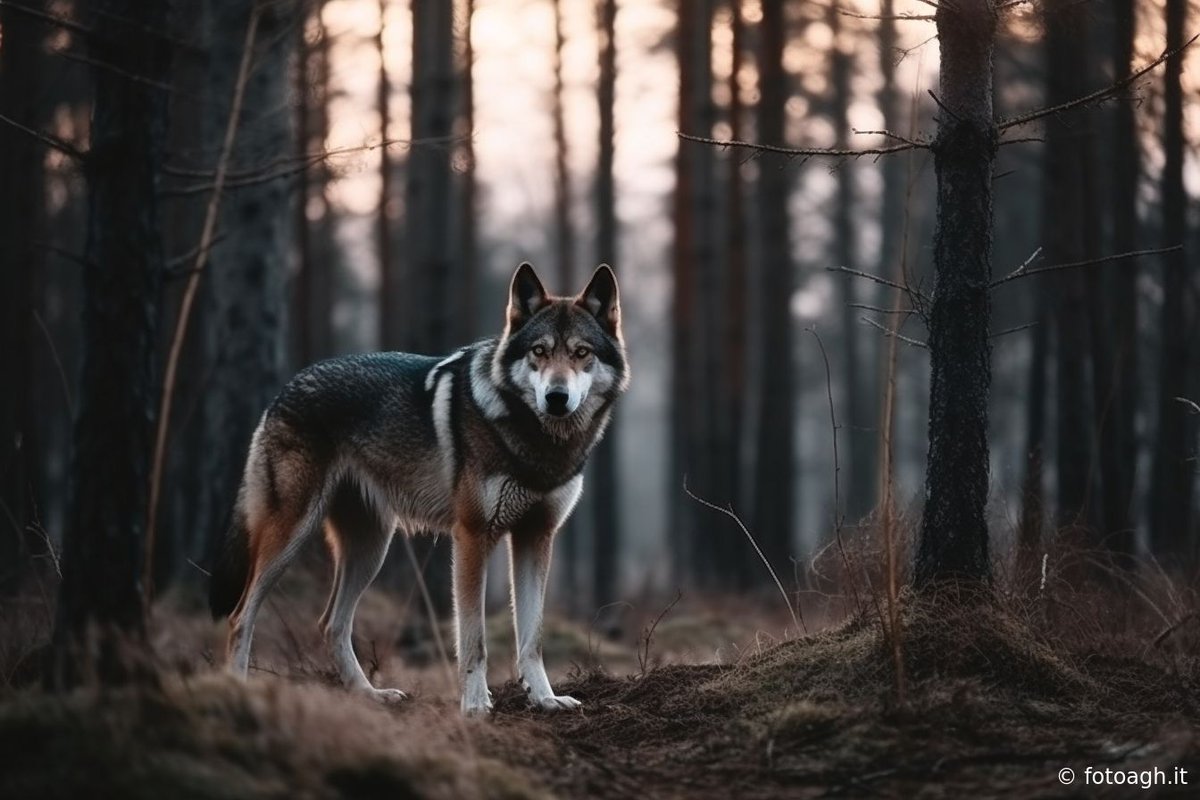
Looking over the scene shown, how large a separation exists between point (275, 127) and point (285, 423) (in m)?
4.86

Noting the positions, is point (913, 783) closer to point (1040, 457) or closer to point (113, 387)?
point (113, 387)

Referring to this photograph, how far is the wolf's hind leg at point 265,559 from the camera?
22.7ft

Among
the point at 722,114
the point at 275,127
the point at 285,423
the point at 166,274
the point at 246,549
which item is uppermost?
the point at 722,114

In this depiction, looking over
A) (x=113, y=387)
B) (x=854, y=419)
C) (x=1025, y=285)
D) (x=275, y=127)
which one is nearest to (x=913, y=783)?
(x=113, y=387)

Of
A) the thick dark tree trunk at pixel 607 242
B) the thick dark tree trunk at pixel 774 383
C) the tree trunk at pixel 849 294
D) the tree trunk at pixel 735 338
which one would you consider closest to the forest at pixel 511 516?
the tree trunk at pixel 735 338

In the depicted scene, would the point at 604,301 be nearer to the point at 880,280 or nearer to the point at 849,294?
the point at 880,280

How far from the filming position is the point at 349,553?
7645 millimetres

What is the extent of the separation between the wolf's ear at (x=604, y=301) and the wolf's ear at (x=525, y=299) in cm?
22

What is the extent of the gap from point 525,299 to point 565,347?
0.45 m

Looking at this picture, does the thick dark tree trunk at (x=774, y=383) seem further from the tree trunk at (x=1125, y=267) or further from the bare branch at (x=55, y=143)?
the bare branch at (x=55, y=143)

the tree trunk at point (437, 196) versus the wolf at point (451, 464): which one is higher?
the tree trunk at point (437, 196)

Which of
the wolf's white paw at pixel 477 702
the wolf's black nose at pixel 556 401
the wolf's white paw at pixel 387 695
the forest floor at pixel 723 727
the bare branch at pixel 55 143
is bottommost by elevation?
the wolf's white paw at pixel 387 695

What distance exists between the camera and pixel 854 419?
108 feet

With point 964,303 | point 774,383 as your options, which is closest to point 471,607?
point 964,303
